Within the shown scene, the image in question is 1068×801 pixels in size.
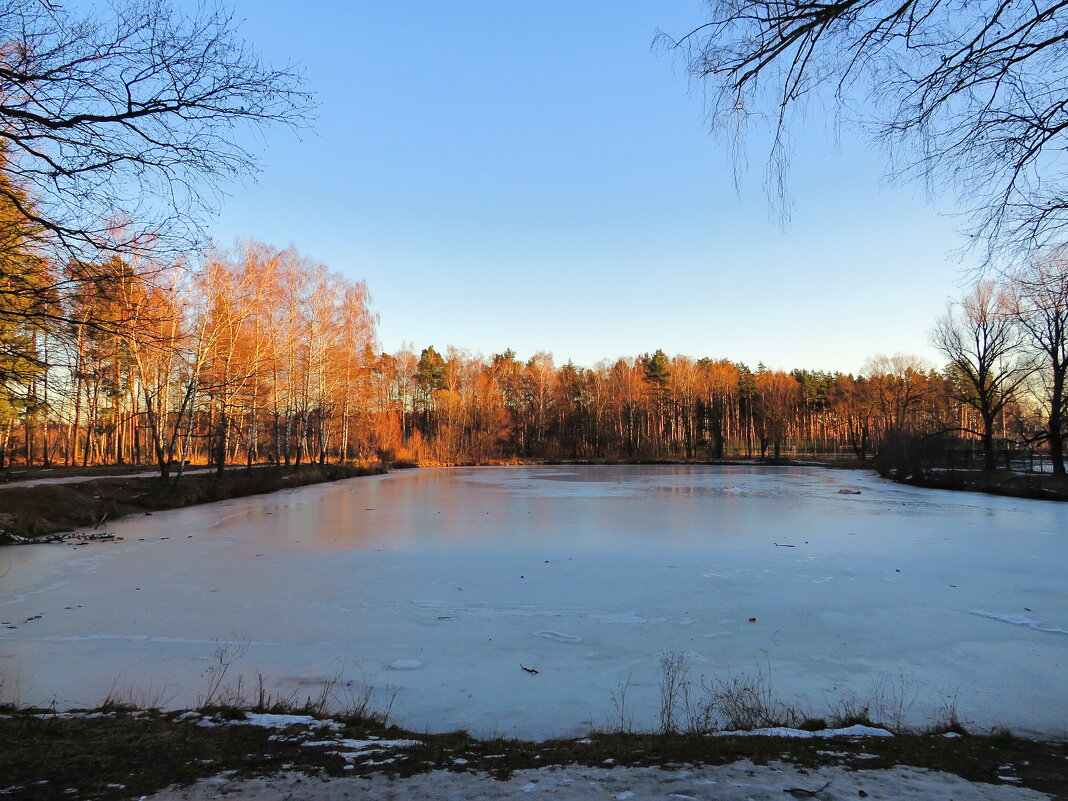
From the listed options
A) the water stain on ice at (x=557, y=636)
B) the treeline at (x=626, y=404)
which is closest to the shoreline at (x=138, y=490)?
the water stain on ice at (x=557, y=636)

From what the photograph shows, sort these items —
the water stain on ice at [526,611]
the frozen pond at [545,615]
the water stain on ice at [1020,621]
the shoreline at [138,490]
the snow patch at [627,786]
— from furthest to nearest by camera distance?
the shoreline at [138,490] < the water stain on ice at [526,611] < the water stain on ice at [1020,621] < the frozen pond at [545,615] < the snow patch at [627,786]

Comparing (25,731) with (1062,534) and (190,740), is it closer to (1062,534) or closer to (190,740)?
(190,740)

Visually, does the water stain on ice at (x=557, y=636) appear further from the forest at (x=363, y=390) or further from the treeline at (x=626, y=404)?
the treeline at (x=626, y=404)

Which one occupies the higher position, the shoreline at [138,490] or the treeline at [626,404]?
the treeline at [626,404]

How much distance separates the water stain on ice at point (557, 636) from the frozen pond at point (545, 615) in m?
0.02

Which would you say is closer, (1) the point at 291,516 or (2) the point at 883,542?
(2) the point at 883,542

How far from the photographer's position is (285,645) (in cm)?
414

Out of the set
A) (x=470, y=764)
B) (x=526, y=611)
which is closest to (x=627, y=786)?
(x=470, y=764)

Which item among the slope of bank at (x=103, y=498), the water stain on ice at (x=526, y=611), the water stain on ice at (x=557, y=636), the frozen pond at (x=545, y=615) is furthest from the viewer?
the slope of bank at (x=103, y=498)

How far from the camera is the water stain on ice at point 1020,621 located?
4551 mm

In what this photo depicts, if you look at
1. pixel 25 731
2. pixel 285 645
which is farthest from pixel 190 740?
pixel 285 645

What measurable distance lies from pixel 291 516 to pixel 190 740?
33.6ft

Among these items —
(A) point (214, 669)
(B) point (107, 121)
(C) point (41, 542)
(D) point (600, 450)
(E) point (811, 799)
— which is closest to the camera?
(E) point (811, 799)

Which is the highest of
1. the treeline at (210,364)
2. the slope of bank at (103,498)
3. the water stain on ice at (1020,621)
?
the treeline at (210,364)
